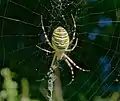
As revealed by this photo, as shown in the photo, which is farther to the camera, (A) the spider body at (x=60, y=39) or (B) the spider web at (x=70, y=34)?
(B) the spider web at (x=70, y=34)

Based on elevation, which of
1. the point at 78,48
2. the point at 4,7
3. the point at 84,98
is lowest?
the point at 84,98

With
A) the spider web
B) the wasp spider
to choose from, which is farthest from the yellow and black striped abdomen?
the spider web

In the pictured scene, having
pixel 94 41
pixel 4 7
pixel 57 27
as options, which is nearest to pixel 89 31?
pixel 94 41

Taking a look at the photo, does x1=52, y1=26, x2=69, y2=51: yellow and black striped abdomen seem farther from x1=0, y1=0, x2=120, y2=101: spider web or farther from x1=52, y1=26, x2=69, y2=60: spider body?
x1=0, y1=0, x2=120, y2=101: spider web

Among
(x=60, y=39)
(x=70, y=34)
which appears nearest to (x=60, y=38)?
(x=60, y=39)

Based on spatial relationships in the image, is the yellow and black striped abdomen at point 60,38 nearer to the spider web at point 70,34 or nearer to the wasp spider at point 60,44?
the wasp spider at point 60,44

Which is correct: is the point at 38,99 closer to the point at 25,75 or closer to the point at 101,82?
the point at 25,75

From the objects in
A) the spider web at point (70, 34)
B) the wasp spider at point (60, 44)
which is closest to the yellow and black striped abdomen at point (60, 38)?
the wasp spider at point (60, 44)
